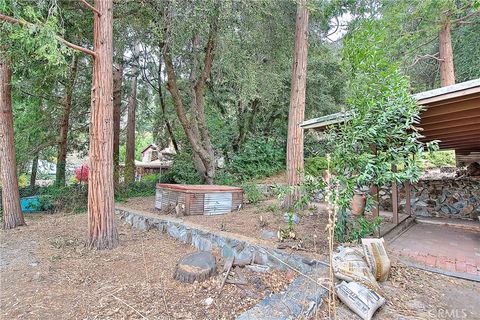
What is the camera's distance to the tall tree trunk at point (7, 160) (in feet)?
18.4

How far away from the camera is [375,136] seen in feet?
10.8

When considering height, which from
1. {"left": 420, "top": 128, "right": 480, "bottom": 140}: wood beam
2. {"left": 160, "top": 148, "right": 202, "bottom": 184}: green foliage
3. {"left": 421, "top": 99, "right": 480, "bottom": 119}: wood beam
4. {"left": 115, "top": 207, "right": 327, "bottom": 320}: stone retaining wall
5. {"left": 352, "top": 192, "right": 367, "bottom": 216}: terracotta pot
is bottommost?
{"left": 115, "top": 207, "right": 327, "bottom": 320}: stone retaining wall

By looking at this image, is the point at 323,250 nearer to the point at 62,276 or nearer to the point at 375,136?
the point at 375,136

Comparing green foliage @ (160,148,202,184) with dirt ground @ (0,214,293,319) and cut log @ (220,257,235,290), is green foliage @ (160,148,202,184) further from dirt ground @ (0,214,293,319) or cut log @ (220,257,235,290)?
cut log @ (220,257,235,290)

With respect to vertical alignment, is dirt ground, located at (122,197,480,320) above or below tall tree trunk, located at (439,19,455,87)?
below

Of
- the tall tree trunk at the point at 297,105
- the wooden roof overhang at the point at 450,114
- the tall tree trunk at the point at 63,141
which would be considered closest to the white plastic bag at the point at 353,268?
the wooden roof overhang at the point at 450,114

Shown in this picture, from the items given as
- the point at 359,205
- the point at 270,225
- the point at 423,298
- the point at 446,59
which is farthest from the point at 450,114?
the point at 446,59

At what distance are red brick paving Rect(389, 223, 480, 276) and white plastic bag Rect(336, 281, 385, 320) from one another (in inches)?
55.8

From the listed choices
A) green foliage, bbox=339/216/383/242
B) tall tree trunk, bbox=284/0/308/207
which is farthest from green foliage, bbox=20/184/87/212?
green foliage, bbox=339/216/383/242

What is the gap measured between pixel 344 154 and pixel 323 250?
1.29 meters

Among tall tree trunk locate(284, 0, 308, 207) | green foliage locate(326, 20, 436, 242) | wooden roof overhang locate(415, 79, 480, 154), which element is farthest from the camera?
tall tree trunk locate(284, 0, 308, 207)

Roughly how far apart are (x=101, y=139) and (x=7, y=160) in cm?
327

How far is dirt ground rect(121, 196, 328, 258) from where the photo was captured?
3736mm

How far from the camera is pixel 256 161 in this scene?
10.3 meters
